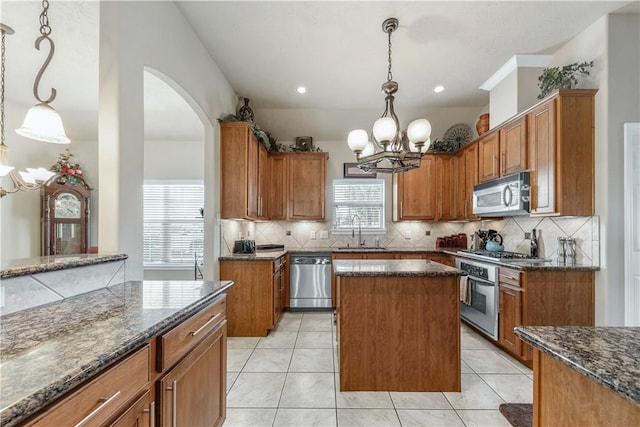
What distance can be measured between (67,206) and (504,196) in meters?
5.75

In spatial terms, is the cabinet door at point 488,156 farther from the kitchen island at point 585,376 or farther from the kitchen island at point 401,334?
the kitchen island at point 585,376

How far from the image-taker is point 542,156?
2.78 metres

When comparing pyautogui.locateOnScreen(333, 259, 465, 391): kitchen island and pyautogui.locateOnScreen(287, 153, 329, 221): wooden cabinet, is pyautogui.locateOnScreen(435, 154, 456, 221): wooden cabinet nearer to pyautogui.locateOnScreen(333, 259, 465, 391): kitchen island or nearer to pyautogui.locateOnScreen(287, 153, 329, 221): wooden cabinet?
pyautogui.locateOnScreen(287, 153, 329, 221): wooden cabinet

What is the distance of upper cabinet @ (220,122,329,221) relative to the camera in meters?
3.31

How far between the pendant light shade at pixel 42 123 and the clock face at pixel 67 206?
9.70ft

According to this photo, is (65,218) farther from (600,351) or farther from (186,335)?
(600,351)

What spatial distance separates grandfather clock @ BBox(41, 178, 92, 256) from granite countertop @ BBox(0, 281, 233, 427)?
349cm

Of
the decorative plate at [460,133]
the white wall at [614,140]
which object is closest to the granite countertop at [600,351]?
the white wall at [614,140]

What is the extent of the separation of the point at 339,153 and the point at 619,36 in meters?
3.37

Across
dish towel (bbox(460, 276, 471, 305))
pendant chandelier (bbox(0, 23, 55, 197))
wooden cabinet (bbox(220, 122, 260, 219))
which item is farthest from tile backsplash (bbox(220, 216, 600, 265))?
pendant chandelier (bbox(0, 23, 55, 197))

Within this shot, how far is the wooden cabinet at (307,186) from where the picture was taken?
4.57 meters

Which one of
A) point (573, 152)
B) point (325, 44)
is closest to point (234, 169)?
point (325, 44)

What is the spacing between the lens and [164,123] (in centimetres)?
437

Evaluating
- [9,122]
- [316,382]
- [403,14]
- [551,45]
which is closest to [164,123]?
[9,122]
